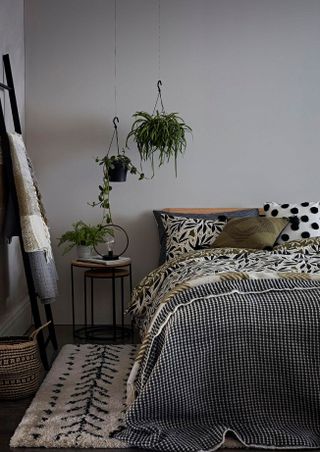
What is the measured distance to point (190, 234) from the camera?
5.37 m

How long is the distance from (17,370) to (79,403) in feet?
1.27

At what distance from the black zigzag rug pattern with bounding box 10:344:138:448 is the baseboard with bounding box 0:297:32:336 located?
492 mm

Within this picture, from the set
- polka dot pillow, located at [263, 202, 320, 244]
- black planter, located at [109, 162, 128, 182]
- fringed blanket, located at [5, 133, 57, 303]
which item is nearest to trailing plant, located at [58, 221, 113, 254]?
black planter, located at [109, 162, 128, 182]

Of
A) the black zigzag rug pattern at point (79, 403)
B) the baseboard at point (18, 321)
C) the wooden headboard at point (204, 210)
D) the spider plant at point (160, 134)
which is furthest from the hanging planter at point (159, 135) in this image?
the black zigzag rug pattern at point (79, 403)

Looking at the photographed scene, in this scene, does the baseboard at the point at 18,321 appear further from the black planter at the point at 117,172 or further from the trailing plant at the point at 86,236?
the black planter at the point at 117,172

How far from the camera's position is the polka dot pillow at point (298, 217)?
532 centimetres

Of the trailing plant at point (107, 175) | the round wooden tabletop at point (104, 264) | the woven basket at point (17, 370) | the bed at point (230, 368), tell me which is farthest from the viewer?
the trailing plant at point (107, 175)

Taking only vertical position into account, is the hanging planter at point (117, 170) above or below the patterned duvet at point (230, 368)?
above

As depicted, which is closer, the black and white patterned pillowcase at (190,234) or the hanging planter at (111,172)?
the black and white patterned pillowcase at (190,234)

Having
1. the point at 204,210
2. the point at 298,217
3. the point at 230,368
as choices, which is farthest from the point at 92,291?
the point at 230,368

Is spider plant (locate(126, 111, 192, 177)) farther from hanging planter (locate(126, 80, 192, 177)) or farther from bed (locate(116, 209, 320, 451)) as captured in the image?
bed (locate(116, 209, 320, 451))

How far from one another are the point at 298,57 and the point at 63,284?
8.31ft

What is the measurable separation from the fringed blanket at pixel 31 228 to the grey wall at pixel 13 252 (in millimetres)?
342

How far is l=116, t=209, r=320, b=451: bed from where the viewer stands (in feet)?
10.5
